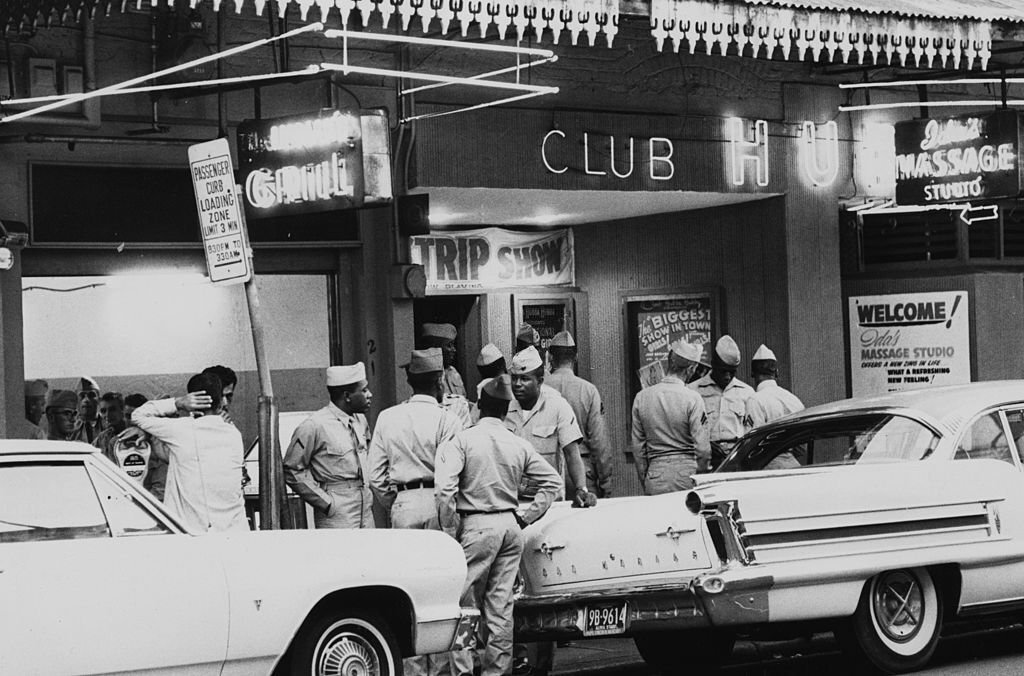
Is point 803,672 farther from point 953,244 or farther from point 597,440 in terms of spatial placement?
point 953,244

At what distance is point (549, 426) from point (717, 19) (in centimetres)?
355

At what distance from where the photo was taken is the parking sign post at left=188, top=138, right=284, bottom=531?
9.52 metres

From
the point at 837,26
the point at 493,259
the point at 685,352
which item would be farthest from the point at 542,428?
the point at 493,259

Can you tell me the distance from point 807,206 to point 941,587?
7157 mm

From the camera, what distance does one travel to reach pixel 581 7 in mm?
11812

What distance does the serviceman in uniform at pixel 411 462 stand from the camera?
995 centimetres

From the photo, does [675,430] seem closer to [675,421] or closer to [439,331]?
[675,421]

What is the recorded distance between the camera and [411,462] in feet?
32.7

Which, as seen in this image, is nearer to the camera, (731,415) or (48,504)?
(48,504)

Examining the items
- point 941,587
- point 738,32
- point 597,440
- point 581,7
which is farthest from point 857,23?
point 941,587

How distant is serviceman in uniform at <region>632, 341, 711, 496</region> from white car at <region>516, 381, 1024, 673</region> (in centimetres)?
232

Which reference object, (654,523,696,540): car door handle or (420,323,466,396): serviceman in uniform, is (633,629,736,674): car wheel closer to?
(654,523,696,540): car door handle

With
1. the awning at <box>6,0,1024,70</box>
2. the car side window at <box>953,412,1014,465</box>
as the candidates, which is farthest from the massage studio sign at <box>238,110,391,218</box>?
the car side window at <box>953,412,1014,465</box>

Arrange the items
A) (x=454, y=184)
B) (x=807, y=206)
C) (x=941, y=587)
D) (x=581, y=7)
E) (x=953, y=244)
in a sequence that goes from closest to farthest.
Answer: (x=941, y=587)
(x=581, y=7)
(x=454, y=184)
(x=807, y=206)
(x=953, y=244)
